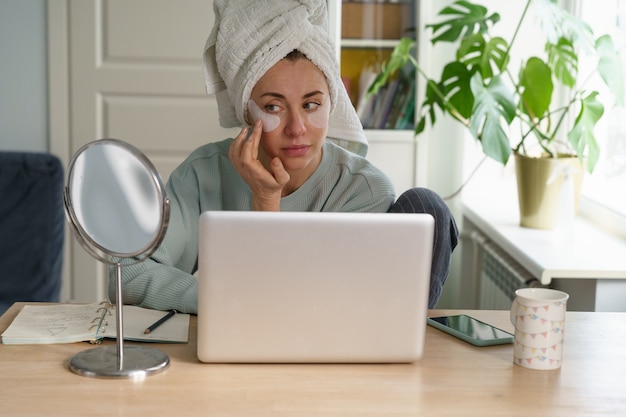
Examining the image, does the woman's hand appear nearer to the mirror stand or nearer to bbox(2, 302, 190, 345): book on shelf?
bbox(2, 302, 190, 345): book on shelf

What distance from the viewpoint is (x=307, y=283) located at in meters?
1.22

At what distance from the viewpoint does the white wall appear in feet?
11.4

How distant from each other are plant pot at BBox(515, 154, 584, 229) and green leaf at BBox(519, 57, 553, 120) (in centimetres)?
17

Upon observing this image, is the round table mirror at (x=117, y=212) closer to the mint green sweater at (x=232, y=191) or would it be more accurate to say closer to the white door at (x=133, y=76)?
the mint green sweater at (x=232, y=191)

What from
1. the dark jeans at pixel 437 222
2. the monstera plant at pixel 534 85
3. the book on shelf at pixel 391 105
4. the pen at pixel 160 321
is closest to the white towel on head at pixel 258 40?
the dark jeans at pixel 437 222

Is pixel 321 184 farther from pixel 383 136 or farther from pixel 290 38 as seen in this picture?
pixel 383 136

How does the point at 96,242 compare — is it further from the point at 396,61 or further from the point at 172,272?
the point at 396,61

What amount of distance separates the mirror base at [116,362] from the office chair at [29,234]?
179 centimetres

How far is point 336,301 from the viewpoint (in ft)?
4.04

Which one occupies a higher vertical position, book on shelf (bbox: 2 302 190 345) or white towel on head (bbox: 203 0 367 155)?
white towel on head (bbox: 203 0 367 155)

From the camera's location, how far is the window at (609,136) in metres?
3.06

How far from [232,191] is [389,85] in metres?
1.88

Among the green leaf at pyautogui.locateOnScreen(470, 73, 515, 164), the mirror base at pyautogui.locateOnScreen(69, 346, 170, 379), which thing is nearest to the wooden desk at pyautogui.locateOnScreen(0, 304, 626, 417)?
the mirror base at pyautogui.locateOnScreen(69, 346, 170, 379)

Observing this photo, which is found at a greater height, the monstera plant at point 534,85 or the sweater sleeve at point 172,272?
the monstera plant at point 534,85
